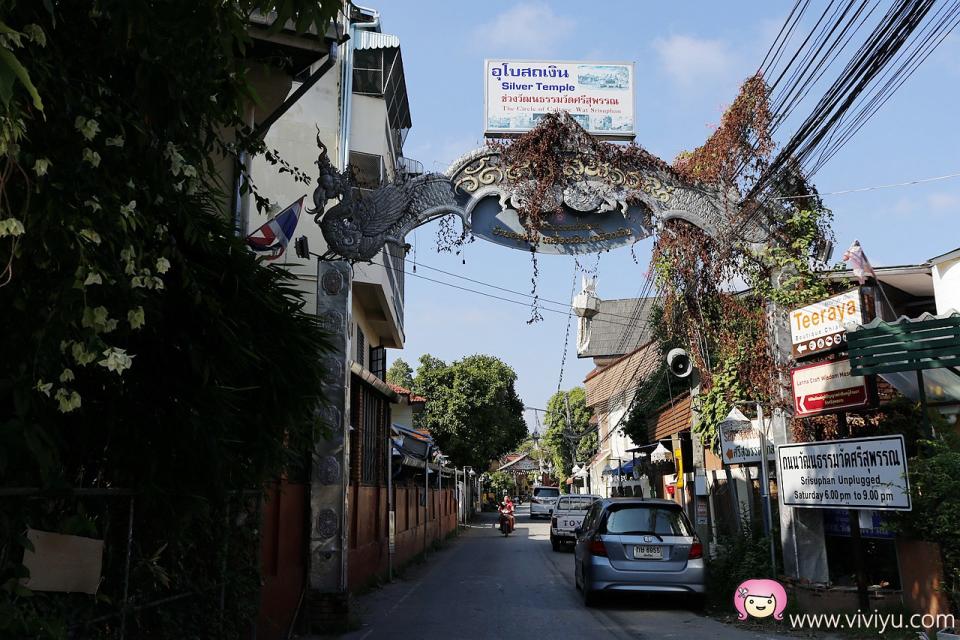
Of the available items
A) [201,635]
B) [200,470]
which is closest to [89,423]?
[200,470]

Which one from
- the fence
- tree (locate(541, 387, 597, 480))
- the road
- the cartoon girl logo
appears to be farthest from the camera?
tree (locate(541, 387, 597, 480))

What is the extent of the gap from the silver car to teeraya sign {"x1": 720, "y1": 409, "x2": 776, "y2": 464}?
149cm

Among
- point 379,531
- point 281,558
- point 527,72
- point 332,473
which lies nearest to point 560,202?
point 527,72

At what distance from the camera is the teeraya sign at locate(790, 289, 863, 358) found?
33.7ft

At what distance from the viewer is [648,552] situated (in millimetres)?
11469

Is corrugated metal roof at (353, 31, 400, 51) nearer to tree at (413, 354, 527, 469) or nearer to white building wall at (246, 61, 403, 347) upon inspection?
white building wall at (246, 61, 403, 347)

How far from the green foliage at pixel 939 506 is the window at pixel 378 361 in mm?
18496

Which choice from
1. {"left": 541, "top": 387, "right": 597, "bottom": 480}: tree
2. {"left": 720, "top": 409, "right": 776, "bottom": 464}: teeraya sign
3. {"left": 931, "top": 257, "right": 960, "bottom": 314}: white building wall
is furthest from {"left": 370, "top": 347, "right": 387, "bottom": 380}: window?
{"left": 541, "top": 387, "right": 597, "bottom": 480}: tree

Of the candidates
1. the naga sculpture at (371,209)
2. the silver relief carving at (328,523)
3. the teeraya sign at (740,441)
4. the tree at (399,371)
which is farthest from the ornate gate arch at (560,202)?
the tree at (399,371)

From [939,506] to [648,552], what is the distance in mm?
4025

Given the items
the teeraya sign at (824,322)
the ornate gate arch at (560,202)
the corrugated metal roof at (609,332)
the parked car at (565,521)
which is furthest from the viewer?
the corrugated metal roof at (609,332)

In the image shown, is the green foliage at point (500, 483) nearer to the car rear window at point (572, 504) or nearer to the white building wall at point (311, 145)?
the car rear window at point (572, 504)

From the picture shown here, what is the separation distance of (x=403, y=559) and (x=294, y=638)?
1025cm

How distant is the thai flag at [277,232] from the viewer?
10.6 metres
